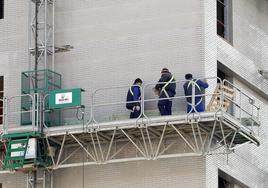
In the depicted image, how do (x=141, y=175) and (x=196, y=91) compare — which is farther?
(x=141, y=175)

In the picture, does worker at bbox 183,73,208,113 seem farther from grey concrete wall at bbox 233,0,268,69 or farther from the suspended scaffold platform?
grey concrete wall at bbox 233,0,268,69

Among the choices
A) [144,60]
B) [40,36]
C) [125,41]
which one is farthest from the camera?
[40,36]

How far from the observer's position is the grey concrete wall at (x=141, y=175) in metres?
51.8

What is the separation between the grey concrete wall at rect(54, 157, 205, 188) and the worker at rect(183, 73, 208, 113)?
1864 millimetres

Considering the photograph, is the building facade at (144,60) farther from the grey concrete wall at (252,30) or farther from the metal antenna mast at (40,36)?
the metal antenna mast at (40,36)

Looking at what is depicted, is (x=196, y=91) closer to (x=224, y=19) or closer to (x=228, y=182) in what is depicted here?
(x=228, y=182)

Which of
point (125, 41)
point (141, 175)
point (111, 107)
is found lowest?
point (141, 175)

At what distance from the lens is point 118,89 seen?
53.8 metres

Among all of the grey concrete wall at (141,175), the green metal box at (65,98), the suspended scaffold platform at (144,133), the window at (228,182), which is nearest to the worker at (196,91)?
the suspended scaffold platform at (144,133)

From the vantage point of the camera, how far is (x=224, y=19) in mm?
56594

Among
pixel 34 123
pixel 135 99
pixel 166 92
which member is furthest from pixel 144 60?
pixel 34 123

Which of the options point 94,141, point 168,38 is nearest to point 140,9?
point 168,38

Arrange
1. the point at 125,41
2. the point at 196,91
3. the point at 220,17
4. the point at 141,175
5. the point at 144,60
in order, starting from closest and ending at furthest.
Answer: the point at 196,91 < the point at 141,175 < the point at 144,60 < the point at 125,41 < the point at 220,17

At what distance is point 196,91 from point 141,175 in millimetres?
3664
